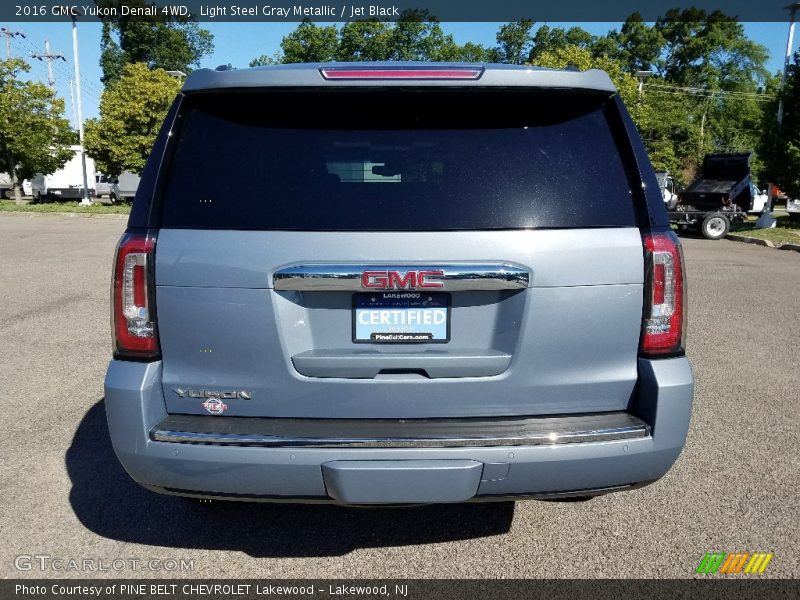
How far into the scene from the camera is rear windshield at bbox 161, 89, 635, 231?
2.47 metres

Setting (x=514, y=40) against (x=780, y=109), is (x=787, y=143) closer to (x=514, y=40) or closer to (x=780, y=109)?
(x=780, y=109)

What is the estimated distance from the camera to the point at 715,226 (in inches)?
802

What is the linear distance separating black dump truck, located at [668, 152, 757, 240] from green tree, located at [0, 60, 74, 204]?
27.6 metres

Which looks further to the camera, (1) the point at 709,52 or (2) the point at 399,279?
(1) the point at 709,52

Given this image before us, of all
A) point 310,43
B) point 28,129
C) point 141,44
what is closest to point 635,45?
point 310,43

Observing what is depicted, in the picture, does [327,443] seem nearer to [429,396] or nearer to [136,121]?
[429,396]

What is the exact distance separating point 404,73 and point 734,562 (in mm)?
2493

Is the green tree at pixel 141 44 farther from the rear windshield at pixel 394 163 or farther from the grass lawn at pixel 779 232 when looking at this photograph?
the rear windshield at pixel 394 163

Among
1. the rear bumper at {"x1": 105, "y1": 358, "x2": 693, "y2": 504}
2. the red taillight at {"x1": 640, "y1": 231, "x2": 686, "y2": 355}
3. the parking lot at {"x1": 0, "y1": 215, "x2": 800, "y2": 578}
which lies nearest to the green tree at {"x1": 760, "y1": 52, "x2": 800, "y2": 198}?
the parking lot at {"x1": 0, "y1": 215, "x2": 800, "y2": 578}

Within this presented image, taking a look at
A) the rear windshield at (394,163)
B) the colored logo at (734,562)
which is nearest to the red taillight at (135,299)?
the rear windshield at (394,163)

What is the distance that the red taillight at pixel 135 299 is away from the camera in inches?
98.2

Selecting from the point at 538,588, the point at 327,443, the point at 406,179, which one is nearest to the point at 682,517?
the point at 538,588

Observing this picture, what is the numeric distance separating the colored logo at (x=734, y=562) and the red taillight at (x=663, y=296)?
1.04 metres

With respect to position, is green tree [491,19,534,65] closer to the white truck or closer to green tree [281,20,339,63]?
green tree [281,20,339,63]
